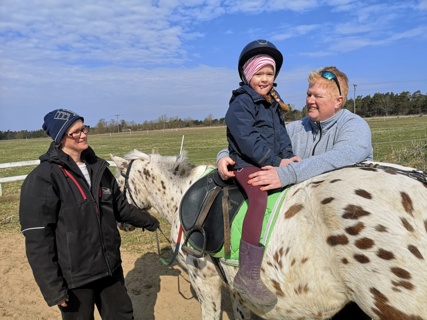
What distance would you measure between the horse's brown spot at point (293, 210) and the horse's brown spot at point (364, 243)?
1.37 ft

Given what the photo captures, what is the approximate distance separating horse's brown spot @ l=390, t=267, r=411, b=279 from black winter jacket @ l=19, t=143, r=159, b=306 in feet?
7.28

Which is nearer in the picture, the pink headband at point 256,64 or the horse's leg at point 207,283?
the pink headband at point 256,64

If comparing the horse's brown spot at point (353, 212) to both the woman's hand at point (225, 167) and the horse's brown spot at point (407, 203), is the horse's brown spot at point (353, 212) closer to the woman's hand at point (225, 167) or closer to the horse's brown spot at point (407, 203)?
the horse's brown spot at point (407, 203)

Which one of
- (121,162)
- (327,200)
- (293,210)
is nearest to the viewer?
(327,200)

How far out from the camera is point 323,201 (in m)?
2.15

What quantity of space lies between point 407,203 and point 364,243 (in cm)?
34

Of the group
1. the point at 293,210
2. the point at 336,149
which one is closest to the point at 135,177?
the point at 293,210

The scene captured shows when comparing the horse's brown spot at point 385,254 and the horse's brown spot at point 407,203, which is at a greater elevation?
the horse's brown spot at point 407,203

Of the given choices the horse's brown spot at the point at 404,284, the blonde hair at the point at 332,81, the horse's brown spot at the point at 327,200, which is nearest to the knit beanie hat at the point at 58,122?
the blonde hair at the point at 332,81

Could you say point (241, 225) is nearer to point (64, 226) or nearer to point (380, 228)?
point (380, 228)

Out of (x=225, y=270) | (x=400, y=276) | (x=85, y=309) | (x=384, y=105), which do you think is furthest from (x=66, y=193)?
(x=384, y=105)

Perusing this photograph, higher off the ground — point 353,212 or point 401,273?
point 353,212

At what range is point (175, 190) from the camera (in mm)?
3623

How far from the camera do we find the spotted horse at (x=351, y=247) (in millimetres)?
1860
